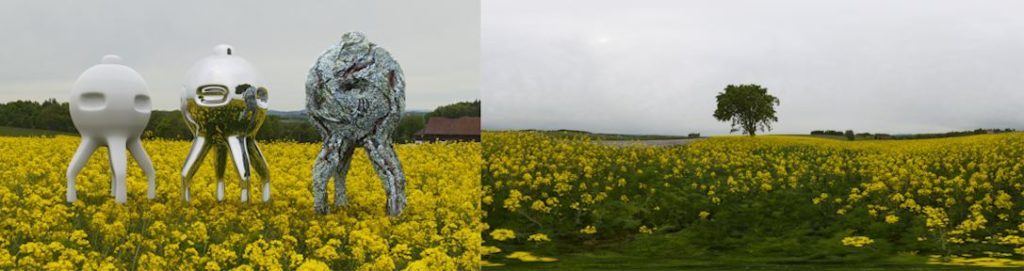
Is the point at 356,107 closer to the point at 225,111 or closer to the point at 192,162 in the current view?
the point at 225,111

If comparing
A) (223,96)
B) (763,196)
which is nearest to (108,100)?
(223,96)

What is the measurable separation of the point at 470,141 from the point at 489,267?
552 cm

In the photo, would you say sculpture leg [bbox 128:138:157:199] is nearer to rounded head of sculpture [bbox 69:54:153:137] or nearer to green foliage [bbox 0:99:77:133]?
rounded head of sculpture [bbox 69:54:153:137]

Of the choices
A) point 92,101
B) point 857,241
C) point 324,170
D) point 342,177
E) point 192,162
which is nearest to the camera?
point 324,170

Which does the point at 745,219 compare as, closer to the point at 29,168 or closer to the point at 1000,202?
the point at 1000,202

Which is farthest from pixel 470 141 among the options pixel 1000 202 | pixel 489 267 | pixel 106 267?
pixel 106 267

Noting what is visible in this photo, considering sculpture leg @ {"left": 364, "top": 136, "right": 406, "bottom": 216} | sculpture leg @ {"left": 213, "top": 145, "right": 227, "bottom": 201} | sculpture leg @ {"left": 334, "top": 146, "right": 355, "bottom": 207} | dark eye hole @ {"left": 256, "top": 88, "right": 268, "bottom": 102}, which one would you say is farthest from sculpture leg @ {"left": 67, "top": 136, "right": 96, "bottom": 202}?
sculpture leg @ {"left": 364, "top": 136, "right": 406, "bottom": 216}

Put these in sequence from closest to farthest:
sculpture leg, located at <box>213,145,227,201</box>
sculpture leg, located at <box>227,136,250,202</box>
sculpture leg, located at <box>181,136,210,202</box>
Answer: sculpture leg, located at <box>227,136,250,202</box> → sculpture leg, located at <box>181,136,210,202</box> → sculpture leg, located at <box>213,145,227,201</box>

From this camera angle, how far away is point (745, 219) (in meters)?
11.2

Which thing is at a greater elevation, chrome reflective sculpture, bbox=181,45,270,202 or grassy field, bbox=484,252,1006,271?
chrome reflective sculpture, bbox=181,45,270,202

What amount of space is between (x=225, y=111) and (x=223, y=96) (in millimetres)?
143

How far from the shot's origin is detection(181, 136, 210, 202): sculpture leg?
982 cm

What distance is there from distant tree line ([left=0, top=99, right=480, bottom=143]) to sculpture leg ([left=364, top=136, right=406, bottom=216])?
6.07m

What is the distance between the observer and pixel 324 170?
30.2ft
